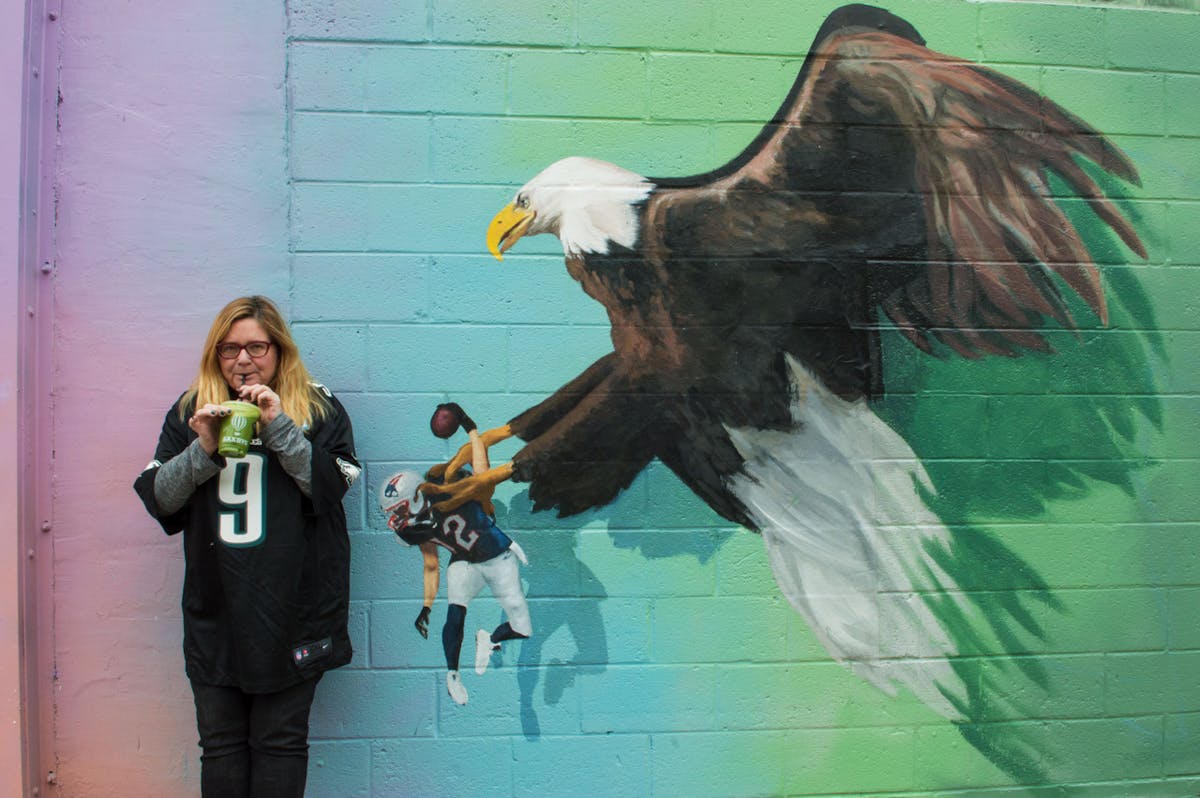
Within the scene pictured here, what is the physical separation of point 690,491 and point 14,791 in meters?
2.32

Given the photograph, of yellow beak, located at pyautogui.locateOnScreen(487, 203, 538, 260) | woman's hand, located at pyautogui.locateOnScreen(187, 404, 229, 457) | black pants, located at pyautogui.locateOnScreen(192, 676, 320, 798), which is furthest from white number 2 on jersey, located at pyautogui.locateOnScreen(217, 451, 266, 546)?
yellow beak, located at pyautogui.locateOnScreen(487, 203, 538, 260)

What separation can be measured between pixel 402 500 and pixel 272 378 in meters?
0.61

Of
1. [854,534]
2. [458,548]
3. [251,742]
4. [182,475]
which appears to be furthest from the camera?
[854,534]

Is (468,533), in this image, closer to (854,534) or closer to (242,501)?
(242,501)

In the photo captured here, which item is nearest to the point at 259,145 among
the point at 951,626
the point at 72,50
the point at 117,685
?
the point at 72,50

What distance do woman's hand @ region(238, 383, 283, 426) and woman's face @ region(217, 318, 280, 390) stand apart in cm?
12

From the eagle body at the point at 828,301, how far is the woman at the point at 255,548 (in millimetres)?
723

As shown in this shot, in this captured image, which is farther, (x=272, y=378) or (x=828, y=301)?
(x=828, y=301)

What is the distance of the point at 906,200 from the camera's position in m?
A: 3.28

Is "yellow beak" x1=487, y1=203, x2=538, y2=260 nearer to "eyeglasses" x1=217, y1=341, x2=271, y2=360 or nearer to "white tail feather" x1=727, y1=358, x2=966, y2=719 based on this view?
"eyeglasses" x1=217, y1=341, x2=271, y2=360

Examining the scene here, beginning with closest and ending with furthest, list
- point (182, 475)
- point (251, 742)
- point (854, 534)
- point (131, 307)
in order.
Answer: point (182, 475) → point (251, 742) → point (131, 307) → point (854, 534)

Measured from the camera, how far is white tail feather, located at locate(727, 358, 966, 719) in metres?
3.24

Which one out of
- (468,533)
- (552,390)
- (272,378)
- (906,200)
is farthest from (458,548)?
(906,200)

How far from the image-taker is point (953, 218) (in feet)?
10.8
